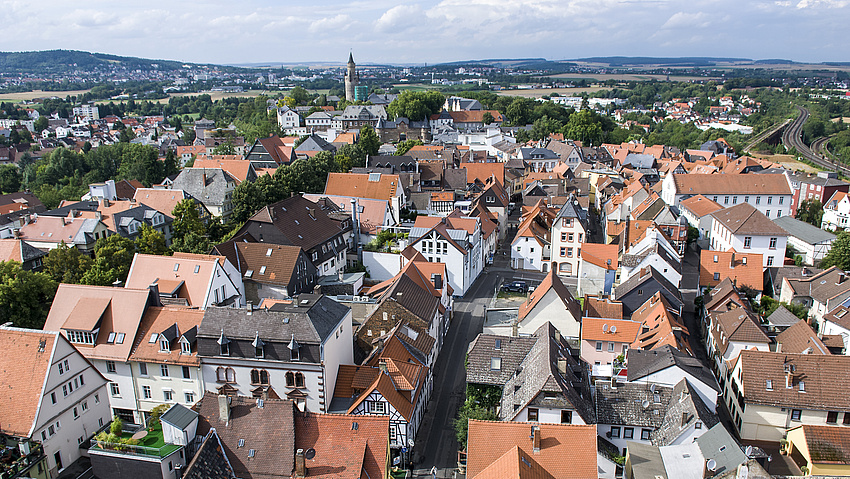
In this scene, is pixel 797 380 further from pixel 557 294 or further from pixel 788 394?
pixel 557 294

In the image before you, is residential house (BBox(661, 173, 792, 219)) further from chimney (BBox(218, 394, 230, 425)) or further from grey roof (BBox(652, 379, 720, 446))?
chimney (BBox(218, 394, 230, 425))

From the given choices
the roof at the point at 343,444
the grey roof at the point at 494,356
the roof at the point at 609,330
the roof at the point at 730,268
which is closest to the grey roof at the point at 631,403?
the grey roof at the point at 494,356

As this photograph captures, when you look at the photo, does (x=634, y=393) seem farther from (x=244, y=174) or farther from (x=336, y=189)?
(x=244, y=174)

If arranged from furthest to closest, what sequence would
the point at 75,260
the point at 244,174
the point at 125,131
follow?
1. the point at 125,131
2. the point at 244,174
3. the point at 75,260

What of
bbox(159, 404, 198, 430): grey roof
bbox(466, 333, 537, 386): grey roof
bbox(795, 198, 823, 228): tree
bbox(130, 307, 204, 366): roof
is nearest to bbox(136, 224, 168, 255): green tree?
bbox(130, 307, 204, 366): roof

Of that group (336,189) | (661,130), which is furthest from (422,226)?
(661,130)

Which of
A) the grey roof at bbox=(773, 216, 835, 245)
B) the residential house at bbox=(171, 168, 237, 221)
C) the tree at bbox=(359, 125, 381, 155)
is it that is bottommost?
the grey roof at bbox=(773, 216, 835, 245)
